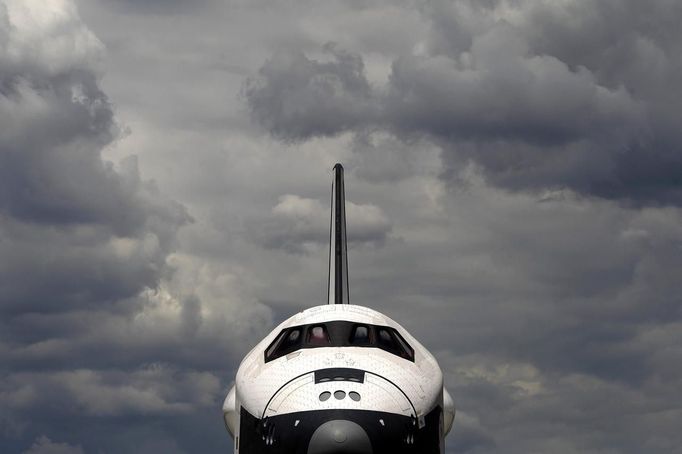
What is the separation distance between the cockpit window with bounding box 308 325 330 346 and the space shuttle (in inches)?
0.7

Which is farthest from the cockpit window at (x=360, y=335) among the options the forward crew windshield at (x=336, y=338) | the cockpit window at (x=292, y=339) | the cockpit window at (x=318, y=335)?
the cockpit window at (x=292, y=339)

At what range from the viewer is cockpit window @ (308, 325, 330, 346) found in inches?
750

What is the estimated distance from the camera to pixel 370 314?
20250 millimetres

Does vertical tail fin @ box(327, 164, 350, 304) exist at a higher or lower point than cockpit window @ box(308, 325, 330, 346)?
higher

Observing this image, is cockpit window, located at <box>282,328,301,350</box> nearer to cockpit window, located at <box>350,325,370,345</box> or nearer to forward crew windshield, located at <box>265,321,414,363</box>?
forward crew windshield, located at <box>265,321,414,363</box>

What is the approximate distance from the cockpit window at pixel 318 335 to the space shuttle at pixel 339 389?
2 cm

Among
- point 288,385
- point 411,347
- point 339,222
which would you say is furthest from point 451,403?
point 339,222

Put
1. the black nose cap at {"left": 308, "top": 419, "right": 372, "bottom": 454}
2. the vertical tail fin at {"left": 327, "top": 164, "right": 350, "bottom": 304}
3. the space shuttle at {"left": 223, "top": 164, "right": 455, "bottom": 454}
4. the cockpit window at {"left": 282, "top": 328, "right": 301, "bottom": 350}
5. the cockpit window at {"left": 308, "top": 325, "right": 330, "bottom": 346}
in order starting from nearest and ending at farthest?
the black nose cap at {"left": 308, "top": 419, "right": 372, "bottom": 454}
the space shuttle at {"left": 223, "top": 164, "right": 455, "bottom": 454}
the cockpit window at {"left": 308, "top": 325, "right": 330, "bottom": 346}
the cockpit window at {"left": 282, "top": 328, "right": 301, "bottom": 350}
the vertical tail fin at {"left": 327, "top": 164, "right": 350, "bottom": 304}

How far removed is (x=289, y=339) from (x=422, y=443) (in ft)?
10.5

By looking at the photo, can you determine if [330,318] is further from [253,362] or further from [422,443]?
[422,443]

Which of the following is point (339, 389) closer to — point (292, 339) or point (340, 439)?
point (340, 439)

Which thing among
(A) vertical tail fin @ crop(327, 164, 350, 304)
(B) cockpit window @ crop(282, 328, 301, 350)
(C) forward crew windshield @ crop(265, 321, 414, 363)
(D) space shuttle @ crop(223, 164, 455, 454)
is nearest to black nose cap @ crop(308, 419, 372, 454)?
(D) space shuttle @ crop(223, 164, 455, 454)

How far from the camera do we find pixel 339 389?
665 inches

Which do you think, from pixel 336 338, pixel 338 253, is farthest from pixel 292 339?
pixel 338 253
